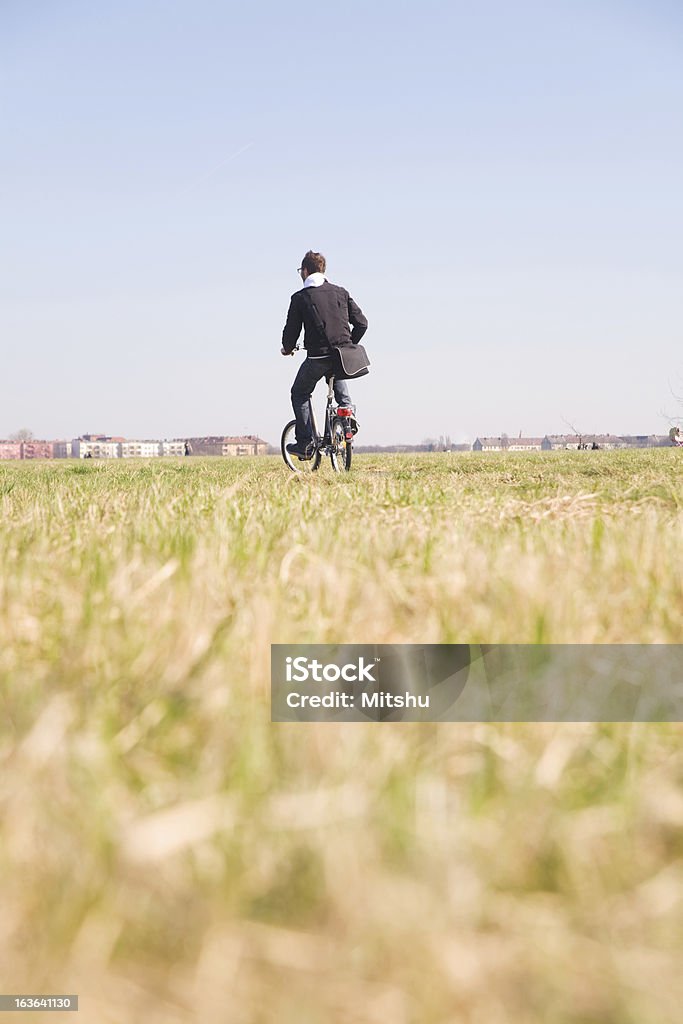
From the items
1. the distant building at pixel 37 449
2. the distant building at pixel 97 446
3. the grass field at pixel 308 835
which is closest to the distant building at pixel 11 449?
the distant building at pixel 37 449

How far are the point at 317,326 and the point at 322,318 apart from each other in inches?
4.3

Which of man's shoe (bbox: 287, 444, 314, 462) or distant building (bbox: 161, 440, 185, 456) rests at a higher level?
distant building (bbox: 161, 440, 185, 456)

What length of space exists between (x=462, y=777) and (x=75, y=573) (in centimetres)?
170

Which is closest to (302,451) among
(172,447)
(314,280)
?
(314,280)

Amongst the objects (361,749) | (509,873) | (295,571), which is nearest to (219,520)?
(295,571)

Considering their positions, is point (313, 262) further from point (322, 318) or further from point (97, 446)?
point (97, 446)

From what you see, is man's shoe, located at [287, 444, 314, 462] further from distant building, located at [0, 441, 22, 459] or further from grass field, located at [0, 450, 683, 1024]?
distant building, located at [0, 441, 22, 459]

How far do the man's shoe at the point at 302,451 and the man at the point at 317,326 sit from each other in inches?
12.6

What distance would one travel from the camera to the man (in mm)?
9516

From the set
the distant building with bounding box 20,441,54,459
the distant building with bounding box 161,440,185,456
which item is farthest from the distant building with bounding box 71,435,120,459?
the distant building with bounding box 161,440,185,456

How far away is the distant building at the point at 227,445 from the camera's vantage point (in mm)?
137125

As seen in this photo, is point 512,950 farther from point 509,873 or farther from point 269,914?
point 269,914

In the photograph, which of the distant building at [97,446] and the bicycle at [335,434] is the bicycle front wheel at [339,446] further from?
the distant building at [97,446]

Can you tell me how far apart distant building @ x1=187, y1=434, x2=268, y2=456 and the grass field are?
130559 millimetres
